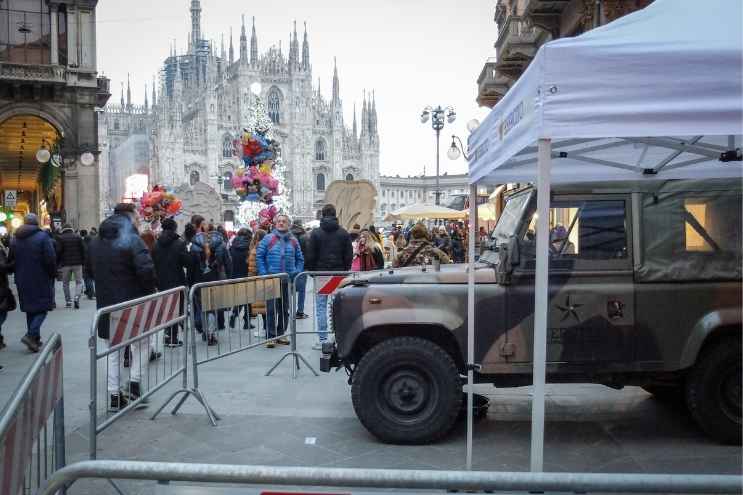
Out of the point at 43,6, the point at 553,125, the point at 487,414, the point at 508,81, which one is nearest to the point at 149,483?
the point at 487,414

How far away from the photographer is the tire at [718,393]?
18.0 feet

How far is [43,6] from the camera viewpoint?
90.0 ft

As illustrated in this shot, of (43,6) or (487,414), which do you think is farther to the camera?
(43,6)

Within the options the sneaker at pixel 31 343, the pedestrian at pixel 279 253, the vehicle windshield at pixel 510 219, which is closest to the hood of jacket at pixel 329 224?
the pedestrian at pixel 279 253

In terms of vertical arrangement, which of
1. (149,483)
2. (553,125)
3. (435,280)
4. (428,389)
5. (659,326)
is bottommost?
(149,483)

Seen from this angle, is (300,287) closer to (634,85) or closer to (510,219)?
(510,219)

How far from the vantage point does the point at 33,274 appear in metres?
9.80

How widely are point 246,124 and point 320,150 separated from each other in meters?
12.7

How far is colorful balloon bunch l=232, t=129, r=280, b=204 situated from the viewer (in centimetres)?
1457

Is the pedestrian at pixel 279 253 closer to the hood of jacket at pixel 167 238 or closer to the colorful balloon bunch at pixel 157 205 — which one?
the hood of jacket at pixel 167 238

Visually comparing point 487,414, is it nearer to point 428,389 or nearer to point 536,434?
point 428,389

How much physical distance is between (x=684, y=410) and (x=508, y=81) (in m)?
23.4

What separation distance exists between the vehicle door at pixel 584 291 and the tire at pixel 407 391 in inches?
25.0

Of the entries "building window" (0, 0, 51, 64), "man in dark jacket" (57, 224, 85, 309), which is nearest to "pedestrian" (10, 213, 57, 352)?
"man in dark jacket" (57, 224, 85, 309)
